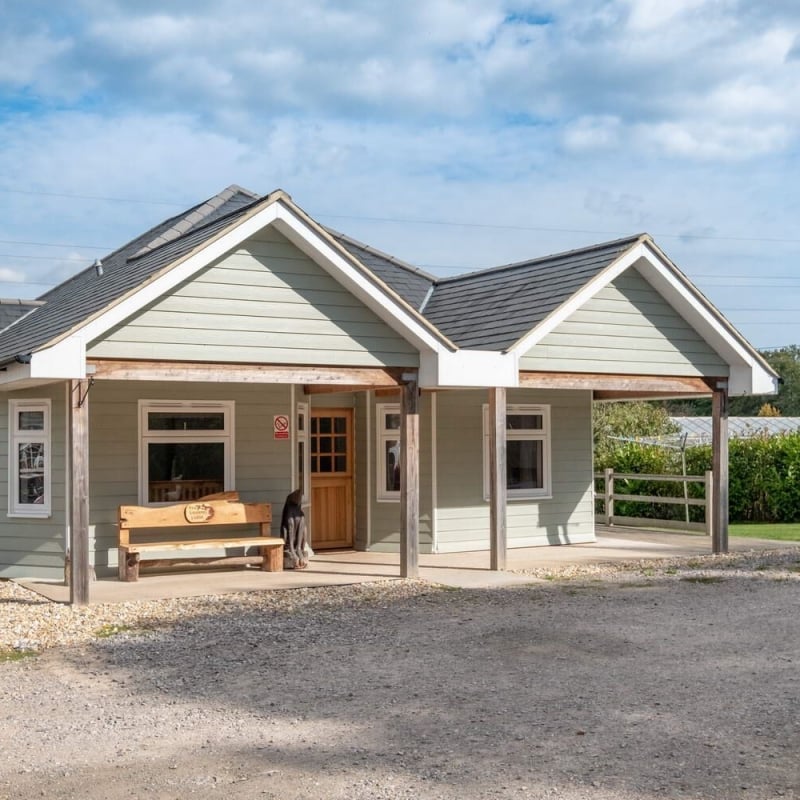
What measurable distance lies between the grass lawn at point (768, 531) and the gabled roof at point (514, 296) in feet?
21.0

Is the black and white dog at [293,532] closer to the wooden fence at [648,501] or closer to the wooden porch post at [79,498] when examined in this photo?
the wooden porch post at [79,498]

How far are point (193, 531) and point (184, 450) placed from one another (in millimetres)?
1063

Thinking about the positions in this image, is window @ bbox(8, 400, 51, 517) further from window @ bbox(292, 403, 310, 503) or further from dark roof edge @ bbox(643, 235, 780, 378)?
dark roof edge @ bbox(643, 235, 780, 378)

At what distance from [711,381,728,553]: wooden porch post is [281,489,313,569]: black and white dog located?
5968 mm

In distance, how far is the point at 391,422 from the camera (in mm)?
16172

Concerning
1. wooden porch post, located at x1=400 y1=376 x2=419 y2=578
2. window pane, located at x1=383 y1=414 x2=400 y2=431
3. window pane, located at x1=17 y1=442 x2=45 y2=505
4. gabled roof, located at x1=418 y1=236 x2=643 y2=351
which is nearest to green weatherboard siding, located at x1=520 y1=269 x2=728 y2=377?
gabled roof, located at x1=418 y1=236 x2=643 y2=351

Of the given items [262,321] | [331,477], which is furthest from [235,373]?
[331,477]

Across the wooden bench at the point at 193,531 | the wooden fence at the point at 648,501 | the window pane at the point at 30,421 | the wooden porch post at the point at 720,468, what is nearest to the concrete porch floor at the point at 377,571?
the wooden bench at the point at 193,531

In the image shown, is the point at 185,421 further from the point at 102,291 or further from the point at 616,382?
the point at 616,382

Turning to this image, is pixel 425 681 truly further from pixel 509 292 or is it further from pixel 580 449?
pixel 580 449

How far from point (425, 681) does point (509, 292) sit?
29.7 feet

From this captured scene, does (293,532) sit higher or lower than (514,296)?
lower

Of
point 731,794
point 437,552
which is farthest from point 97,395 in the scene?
point 731,794

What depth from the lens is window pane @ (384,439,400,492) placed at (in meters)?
16.1
